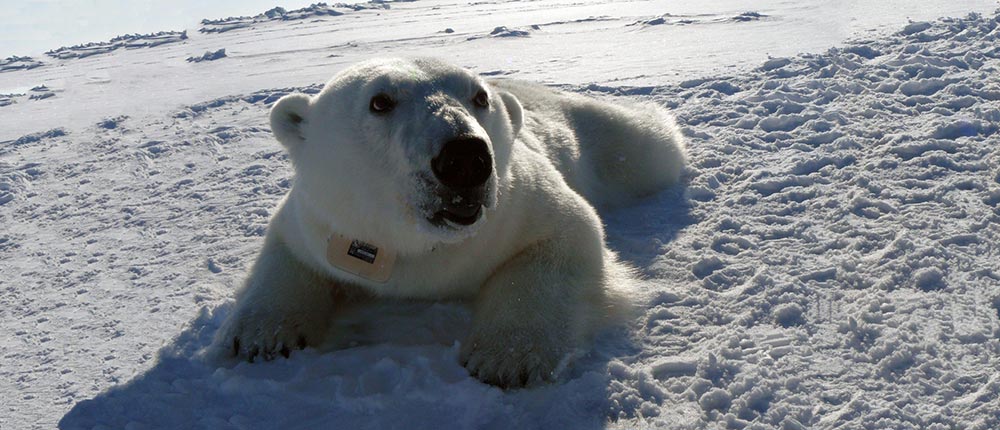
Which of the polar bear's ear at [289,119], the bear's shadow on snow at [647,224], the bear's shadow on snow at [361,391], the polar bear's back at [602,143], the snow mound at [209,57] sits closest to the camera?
the bear's shadow on snow at [361,391]

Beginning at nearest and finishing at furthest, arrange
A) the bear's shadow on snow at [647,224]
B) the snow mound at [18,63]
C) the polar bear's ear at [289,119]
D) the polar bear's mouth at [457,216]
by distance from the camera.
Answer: the polar bear's mouth at [457,216]
the polar bear's ear at [289,119]
the bear's shadow on snow at [647,224]
the snow mound at [18,63]

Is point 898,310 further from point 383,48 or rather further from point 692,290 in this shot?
point 383,48

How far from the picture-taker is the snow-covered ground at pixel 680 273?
198cm

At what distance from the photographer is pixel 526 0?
2244cm

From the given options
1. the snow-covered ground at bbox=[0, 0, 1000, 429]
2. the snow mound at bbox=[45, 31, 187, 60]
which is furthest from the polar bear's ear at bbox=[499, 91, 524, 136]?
the snow mound at bbox=[45, 31, 187, 60]

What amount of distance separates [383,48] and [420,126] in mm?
9841

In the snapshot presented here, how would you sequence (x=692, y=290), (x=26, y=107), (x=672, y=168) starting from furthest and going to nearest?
(x=26, y=107)
(x=672, y=168)
(x=692, y=290)

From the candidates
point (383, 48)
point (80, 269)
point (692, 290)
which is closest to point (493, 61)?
point (383, 48)

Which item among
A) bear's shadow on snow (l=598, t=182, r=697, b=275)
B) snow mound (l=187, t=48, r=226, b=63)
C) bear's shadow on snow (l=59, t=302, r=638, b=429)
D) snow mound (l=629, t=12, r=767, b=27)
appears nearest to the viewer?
bear's shadow on snow (l=59, t=302, r=638, b=429)

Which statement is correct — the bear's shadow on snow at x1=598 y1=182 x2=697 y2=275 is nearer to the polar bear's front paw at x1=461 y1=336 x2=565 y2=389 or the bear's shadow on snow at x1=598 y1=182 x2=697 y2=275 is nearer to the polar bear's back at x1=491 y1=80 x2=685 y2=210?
the polar bear's back at x1=491 y1=80 x2=685 y2=210

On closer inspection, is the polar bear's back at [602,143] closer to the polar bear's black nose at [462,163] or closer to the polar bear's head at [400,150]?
the polar bear's head at [400,150]

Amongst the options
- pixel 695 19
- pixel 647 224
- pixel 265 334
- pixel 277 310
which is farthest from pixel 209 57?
pixel 265 334

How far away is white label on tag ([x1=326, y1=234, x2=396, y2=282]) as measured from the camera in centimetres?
242

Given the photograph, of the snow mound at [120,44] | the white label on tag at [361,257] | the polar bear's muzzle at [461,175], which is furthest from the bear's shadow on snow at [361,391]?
the snow mound at [120,44]
